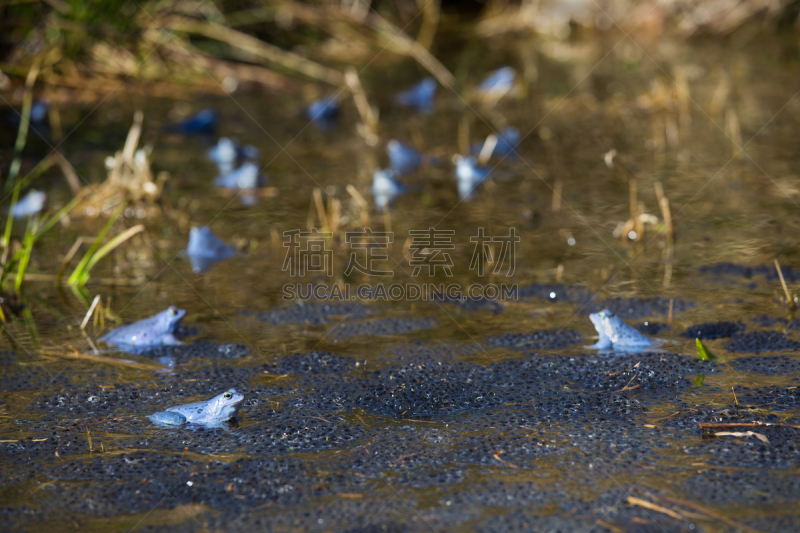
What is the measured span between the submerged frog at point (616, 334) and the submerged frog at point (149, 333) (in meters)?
1.44

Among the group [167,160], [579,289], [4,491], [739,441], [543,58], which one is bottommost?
[4,491]

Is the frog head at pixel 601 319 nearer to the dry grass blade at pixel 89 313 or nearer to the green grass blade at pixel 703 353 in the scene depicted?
the green grass blade at pixel 703 353

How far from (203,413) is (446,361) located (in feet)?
2.71

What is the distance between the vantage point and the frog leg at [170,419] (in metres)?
2.41

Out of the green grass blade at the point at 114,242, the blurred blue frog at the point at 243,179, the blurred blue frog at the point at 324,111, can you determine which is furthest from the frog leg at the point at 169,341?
the blurred blue frog at the point at 324,111

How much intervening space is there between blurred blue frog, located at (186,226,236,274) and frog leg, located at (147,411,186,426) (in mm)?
1324

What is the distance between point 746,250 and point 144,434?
99.9 inches

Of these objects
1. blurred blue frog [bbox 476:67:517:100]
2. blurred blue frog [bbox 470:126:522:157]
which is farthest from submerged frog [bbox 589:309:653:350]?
blurred blue frog [bbox 476:67:517:100]

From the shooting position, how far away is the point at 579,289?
3.27 meters

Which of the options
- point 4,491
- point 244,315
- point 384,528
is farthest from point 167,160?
point 384,528

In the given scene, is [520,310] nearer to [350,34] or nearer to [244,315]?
[244,315]

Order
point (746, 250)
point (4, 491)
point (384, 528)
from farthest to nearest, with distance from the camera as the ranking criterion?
point (746, 250)
point (4, 491)
point (384, 528)

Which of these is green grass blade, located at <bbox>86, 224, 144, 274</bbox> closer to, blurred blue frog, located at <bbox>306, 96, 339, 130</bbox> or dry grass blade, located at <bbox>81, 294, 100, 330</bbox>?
dry grass blade, located at <bbox>81, 294, 100, 330</bbox>

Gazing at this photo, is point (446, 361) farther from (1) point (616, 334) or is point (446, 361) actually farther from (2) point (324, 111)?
(2) point (324, 111)
